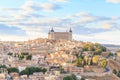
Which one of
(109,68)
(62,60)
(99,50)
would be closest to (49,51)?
(99,50)

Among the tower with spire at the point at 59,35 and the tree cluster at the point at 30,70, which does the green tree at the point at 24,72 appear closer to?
the tree cluster at the point at 30,70

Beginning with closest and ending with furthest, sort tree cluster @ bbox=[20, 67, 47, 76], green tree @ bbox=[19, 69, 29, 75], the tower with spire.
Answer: green tree @ bbox=[19, 69, 29, 75] → tree cluster @ bbox=[20, 67, 47, 76] → the tower with spire

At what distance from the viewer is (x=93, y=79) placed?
2067 centimetres

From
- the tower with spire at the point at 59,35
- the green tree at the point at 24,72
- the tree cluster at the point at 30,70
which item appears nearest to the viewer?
the green tree at the point at 24,72

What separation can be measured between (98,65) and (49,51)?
1312 centimetres

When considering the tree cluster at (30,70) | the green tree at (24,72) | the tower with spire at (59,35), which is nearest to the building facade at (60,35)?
the tower with spire at (59,35)

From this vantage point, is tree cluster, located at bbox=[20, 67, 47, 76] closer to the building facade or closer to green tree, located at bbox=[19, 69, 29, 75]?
green tree, located at bbox=[19, 69, 29, 75]

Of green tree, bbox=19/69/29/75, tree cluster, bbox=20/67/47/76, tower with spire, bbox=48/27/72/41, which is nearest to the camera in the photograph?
green tree, bbox=19/69/29/75

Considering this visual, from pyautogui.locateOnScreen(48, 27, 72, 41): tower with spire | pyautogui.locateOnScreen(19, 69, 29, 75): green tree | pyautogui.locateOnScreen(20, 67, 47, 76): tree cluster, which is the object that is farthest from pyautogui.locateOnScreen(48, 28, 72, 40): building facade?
pyautogui.locateOnScreen(19, 69, 29, 75): green tree

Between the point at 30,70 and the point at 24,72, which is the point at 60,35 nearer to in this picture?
the point at 30,70

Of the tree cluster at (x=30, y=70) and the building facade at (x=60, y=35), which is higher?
the building facade at (x=60, y=35)

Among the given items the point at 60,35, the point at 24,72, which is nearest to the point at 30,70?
the point at 24,72

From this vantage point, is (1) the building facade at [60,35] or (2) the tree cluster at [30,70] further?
(1) the building facade at [60,35]

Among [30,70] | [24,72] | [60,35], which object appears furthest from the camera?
[60,35]
